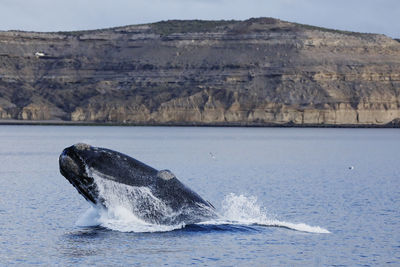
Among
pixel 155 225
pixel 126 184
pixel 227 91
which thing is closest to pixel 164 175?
pixel 126 184

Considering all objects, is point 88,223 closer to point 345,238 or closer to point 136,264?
point 136,264

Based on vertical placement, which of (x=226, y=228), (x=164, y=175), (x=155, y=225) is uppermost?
(x=164, y=175)

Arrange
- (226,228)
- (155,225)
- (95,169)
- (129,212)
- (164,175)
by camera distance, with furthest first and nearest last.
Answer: (226,228) → (155,225) → (129,212) → (164,175) → (95,169)

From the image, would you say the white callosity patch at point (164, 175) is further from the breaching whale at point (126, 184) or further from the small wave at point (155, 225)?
the small wave at point (155, 225)

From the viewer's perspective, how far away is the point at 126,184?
20.9 meters

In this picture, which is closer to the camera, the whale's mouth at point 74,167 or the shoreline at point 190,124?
the whale's mouth at point 74,167

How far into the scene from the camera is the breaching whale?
2053 cm

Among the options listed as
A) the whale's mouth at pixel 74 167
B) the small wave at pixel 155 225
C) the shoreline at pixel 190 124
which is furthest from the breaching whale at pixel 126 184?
the shoreline at pixel 190 124

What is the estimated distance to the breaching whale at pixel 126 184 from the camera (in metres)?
20.5

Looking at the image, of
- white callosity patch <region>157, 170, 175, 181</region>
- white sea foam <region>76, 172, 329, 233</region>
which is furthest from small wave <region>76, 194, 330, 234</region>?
white callosity patch <region>157, 170, 175, 181</region>

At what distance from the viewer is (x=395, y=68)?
194m

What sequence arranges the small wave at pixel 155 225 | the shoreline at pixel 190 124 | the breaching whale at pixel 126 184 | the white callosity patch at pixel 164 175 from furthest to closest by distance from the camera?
the shoreline at pixel 190 124
the small wave at pixel 155 225
the white callosity patch at pixel 164 175
the breaching whale at pixel 126 184

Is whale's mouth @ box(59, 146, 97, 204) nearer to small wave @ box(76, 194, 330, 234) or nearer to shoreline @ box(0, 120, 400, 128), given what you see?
small wave @ box(76, 194, 330, 234)

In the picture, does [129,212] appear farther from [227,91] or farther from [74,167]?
[227,91]
